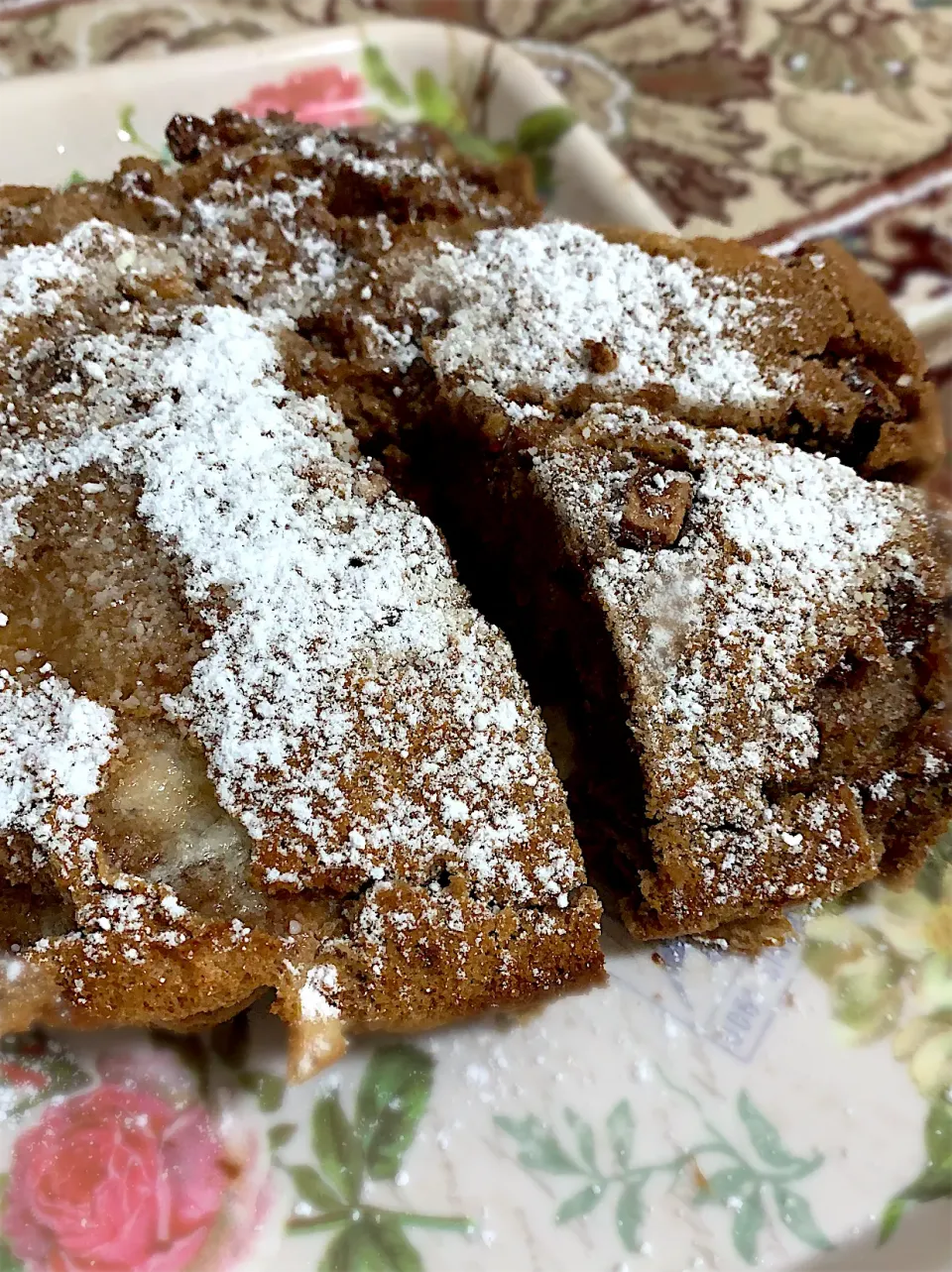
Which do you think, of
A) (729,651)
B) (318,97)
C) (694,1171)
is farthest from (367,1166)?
(318,97)

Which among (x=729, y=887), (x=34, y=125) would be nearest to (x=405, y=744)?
(x=729, y=887)

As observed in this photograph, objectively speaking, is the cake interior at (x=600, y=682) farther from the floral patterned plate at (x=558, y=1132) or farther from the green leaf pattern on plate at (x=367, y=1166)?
the green leaf pattern on plate at (x=367, y=1166)

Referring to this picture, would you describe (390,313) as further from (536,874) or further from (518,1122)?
(518,1122)

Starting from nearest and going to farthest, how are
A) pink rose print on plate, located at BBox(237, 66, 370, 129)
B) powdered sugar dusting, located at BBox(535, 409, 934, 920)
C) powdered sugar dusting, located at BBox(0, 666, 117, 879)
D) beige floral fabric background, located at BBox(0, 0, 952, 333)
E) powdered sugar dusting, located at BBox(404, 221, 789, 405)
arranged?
powdered sugar dusting, located at BBox(0, 666, 117, 879)
powdered sugar dusting, located at BBox(535, 409, 934, 920)
powdered sugar dusting, located at BBox(404, 221, 789, 405)
pink rose print on plate, located at BBox(237, 66, 370, 129)
beige floral fabric background, located at BBox(0, 0, 952, 333)

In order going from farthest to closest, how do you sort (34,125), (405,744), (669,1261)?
(34,125) < (669,1261) < (405,744)

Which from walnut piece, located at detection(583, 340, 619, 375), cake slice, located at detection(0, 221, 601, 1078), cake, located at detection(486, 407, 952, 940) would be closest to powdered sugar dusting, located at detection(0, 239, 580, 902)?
cake slice, located at detection(0, 221, 601, 1078)

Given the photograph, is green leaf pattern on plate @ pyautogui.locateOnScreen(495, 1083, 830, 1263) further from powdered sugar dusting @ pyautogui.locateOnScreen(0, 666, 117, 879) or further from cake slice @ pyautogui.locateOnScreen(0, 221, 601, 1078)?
powdered sugar dusting @ pyautogui.locateOnScreen(0, 666, 117, 879)

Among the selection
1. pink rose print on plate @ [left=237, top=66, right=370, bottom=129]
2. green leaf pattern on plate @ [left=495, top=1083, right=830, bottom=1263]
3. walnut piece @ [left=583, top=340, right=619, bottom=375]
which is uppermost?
pink rose print on plate @ [left=237, top=66, right=370, bottom=129]
